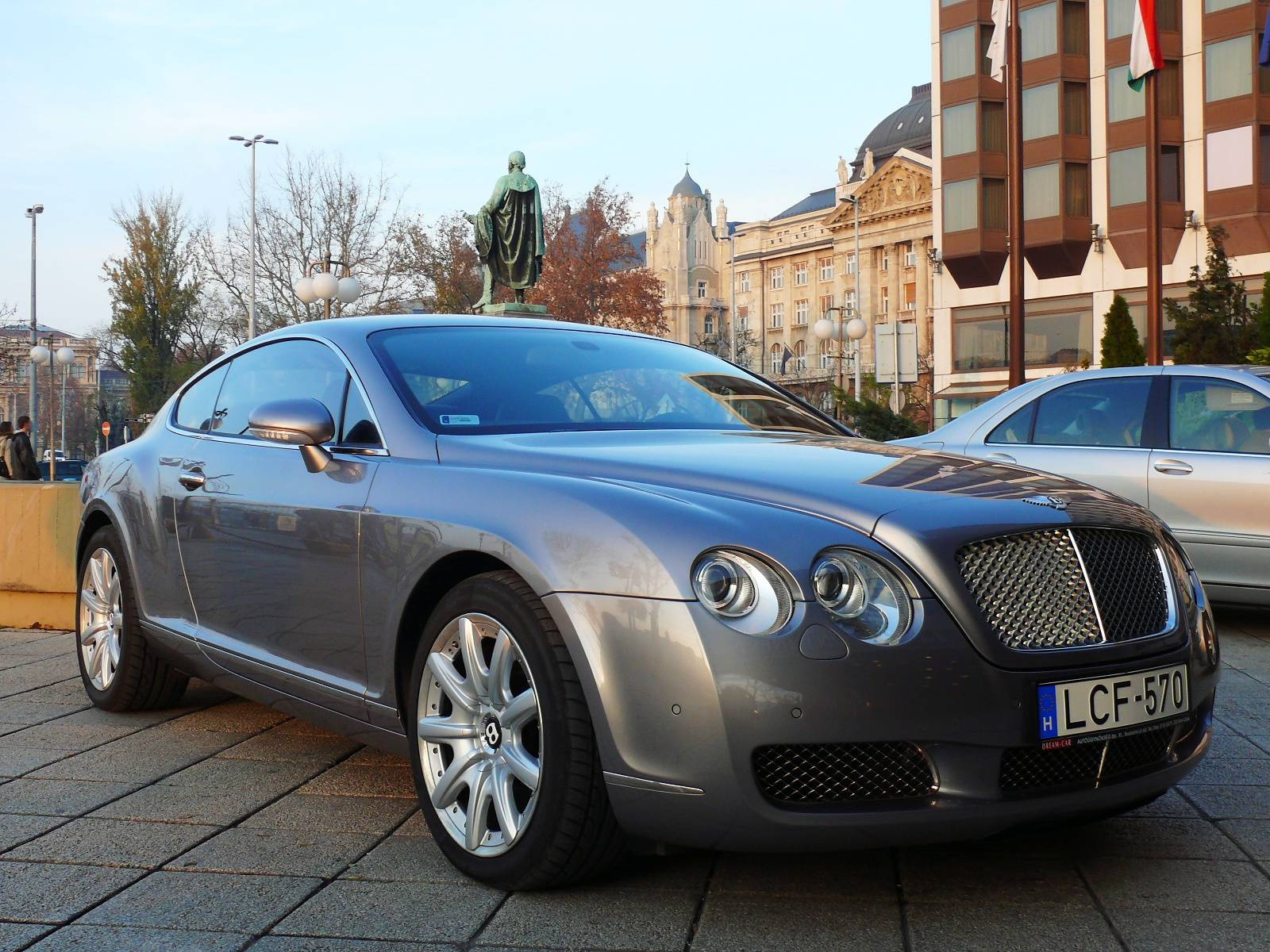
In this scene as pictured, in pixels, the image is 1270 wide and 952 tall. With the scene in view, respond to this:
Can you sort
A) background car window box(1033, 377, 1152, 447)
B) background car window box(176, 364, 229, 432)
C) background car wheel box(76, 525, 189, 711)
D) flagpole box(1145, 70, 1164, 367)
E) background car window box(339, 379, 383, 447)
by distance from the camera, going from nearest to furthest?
background car window box(339, 379, 383, 447)
background car window box(176, 364, 229, 432)
background car wheel box(76, 525, 189, 711)
background car window box(1033, 377, 1152, 447)
flagpole box(1145, 70, 1164, 367)

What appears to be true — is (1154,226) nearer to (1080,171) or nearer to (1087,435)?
(1087,435)

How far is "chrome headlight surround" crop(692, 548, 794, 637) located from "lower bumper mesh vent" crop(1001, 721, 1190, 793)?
0.58m

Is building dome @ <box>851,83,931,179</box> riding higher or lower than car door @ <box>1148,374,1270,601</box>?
higher

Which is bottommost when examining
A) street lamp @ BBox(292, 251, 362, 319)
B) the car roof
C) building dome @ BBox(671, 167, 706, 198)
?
the car roof

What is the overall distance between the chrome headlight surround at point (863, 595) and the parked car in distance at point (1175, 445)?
436cm

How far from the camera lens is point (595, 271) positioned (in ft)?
170

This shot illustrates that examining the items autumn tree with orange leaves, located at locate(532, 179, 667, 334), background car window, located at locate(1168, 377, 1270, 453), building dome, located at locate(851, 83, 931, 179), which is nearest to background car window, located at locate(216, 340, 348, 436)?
background car window, located at locate(1168, 377, 1270, 453)

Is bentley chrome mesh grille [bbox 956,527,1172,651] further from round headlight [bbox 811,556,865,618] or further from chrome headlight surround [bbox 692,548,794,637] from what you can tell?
chrome headlight surround [bbox 692,548,794,637]

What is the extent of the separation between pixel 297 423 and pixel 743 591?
64.2 inches

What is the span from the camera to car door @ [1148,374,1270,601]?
728 centimetres

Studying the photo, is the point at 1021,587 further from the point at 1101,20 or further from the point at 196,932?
the point at 1101,20

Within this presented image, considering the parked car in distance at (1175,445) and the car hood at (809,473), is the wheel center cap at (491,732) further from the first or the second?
the parked car in distance at (1175,445)

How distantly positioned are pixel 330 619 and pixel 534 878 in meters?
1.11

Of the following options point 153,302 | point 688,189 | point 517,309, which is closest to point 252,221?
point 153,302
